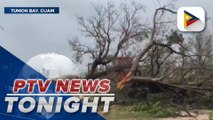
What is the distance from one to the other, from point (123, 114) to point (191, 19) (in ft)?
2.35

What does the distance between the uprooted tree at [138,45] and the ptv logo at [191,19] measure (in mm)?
65

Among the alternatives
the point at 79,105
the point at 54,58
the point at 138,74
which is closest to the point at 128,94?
the point at 138,74

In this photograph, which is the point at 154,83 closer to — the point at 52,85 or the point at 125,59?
the point at 125,59

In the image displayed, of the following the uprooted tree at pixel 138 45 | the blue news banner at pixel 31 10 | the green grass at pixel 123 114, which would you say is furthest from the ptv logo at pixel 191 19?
the blue news banner at pixel 31 10

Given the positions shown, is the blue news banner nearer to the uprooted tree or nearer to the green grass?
the uprooted tree

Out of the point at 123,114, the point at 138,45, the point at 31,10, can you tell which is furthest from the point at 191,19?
the point at 31,10

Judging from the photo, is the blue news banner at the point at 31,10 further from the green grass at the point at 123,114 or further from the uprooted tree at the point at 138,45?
the green grass at the point at 123,114

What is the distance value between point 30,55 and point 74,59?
27 centimetres

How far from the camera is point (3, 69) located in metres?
2.83

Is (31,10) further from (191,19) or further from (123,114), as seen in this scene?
(191,19)

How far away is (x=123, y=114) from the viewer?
288cm

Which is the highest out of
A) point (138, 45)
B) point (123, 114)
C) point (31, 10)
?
point (31, 10)

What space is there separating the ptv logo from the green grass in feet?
1.93

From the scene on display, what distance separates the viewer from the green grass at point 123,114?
9.35 ft
